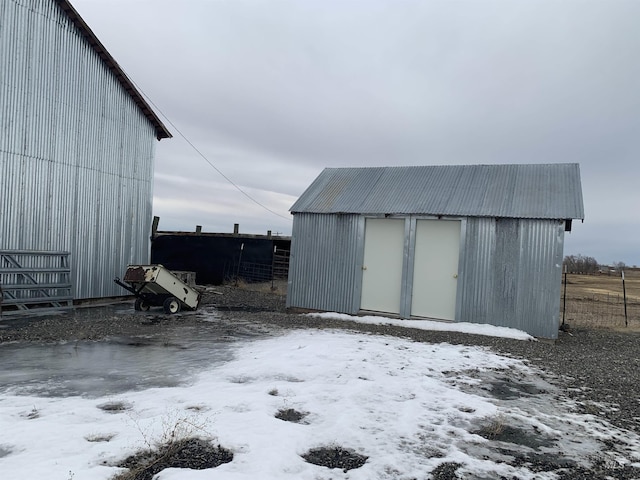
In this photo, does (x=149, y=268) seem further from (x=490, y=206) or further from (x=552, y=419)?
(x=552, y=419)

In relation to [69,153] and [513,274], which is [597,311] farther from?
[69,153]

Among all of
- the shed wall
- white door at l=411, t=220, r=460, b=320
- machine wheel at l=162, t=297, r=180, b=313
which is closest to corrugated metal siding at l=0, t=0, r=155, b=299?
machine wheel at l=162, t=297, r=180, b=313

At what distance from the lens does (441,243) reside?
12.2 metres

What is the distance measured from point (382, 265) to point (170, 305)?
20.2 ft

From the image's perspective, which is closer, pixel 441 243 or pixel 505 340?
pixel 505 340

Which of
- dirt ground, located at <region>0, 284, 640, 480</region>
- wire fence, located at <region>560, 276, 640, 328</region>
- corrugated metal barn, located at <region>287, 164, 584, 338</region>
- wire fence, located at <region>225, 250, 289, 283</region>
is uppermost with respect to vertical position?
corrugated metal barn, located at <region>287, 164, 584, 338</region>

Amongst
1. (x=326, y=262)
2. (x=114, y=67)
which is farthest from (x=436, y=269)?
(x=114, y=67)

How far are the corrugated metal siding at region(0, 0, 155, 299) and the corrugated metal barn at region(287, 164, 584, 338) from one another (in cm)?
596

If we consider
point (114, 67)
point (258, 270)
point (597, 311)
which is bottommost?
point (597, 311)

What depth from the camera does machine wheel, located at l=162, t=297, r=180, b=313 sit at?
12.4 m

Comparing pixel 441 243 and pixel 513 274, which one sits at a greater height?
pixel 441 243

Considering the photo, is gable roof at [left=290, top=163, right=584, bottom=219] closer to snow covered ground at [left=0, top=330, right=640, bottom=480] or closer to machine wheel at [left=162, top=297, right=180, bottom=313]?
machine wheel at [left=162, top=297, right=180, bottom=313]

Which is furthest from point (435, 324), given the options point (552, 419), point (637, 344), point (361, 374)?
point (552, 419)

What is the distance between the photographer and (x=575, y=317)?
54.0 feet
